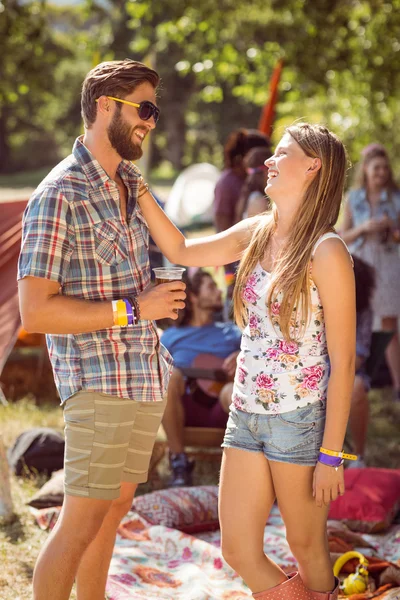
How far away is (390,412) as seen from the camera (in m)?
6.87

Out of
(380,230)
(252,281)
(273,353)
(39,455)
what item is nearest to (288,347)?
(273,353)

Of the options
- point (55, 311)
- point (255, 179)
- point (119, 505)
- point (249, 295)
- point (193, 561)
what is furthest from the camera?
point (255, 179)

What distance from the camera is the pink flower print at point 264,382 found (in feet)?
8.86

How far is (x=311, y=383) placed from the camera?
2.70 m

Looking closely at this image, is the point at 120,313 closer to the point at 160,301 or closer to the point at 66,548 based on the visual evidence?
the point at 160,301

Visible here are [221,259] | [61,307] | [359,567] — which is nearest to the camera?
[61,307]

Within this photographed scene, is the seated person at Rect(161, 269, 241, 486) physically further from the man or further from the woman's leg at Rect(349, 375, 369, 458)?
the man

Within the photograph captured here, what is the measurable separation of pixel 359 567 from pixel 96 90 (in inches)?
92.3

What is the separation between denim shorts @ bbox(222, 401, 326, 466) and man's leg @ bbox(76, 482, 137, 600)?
500mm

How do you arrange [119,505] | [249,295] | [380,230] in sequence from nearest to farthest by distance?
[249,295]
[119,505]
[380,230]

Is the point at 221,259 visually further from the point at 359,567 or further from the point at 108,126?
the point at 359,567

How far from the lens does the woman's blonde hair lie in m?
2.66

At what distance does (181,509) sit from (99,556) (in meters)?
1.48

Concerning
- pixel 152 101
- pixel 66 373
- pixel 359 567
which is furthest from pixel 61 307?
pixel 359 567
